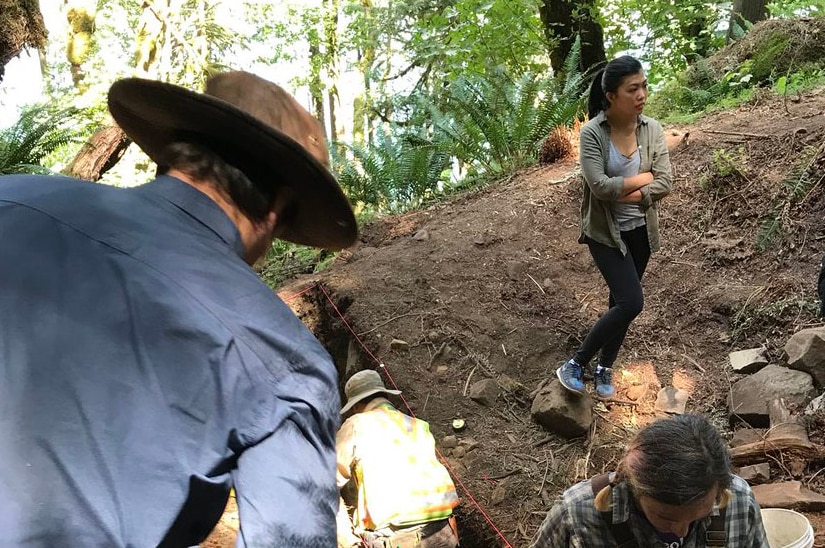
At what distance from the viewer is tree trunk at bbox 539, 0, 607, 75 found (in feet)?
26.4

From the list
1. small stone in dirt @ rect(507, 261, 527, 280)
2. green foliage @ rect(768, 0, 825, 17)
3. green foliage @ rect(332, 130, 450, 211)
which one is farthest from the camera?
green foliage @ rect(768, 0, 825, 17)

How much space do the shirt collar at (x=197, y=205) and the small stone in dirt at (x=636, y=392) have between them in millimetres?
3310

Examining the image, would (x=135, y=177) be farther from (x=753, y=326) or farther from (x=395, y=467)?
(x=753, y=326)

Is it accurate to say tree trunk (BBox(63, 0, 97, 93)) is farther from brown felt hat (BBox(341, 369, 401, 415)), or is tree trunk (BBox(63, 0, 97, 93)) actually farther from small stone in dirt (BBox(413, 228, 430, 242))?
brown felt hat (BBox(341, 369, 401, 415))

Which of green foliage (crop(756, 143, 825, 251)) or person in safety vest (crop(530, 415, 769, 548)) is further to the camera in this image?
green foliage (crop(756, 143, 825, 251))

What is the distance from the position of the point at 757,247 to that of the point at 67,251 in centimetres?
466

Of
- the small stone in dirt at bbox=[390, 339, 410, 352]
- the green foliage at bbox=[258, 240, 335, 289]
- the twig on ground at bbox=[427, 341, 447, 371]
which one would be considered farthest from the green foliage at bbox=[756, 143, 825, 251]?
the green foliage at bbox=[258, 240, 335, 289]

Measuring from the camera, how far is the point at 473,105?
7223 mm

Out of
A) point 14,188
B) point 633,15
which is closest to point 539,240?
point 14,188

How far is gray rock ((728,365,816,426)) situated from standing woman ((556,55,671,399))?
757 mm

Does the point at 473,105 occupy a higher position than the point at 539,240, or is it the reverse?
the point at 473,105

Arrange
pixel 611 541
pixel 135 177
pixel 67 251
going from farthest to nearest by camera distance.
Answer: pixel 135 177, pixel 611 541, pixel 67 251

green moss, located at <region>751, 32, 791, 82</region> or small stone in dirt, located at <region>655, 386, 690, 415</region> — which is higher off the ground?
green moss, located at <region>751, 32, 791, 82</region>

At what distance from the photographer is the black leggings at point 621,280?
334 centimetres
